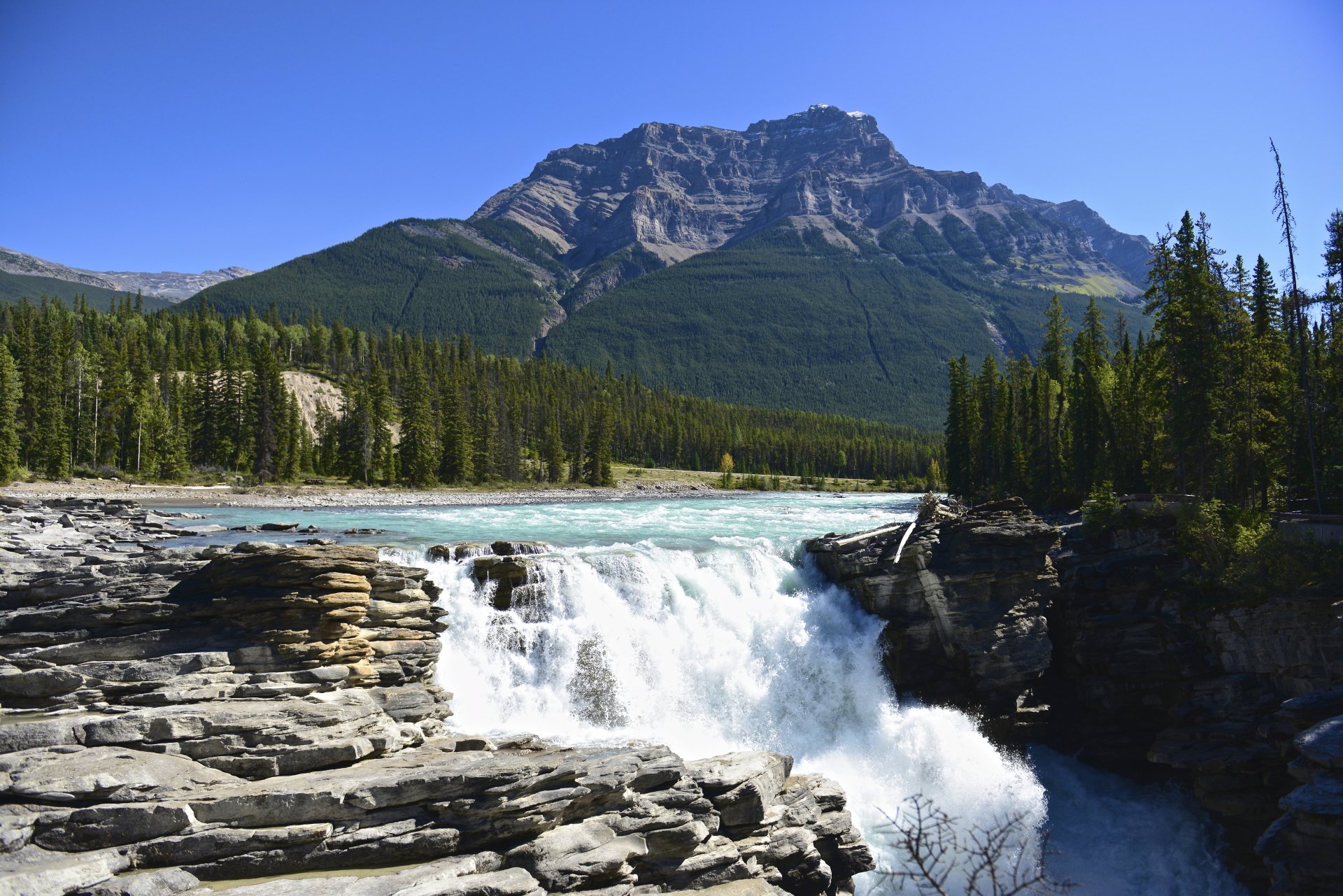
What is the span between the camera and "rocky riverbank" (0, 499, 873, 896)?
11.0 meters

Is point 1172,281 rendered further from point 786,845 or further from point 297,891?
point 297,891

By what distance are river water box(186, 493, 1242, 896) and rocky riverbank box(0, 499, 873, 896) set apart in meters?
3.01

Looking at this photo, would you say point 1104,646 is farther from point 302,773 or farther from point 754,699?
point 302,773

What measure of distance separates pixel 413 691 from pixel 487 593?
5384mm

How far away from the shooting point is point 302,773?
541 inches

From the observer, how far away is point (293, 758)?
1384 cm

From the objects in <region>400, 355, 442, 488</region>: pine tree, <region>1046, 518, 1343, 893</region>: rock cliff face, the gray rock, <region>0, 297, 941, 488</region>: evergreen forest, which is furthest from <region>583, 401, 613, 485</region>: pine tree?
the gray rock

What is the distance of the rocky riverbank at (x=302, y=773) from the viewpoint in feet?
36.2

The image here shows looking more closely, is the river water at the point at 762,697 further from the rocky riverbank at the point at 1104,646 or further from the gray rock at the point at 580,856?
the gray rock at the point at 580,856

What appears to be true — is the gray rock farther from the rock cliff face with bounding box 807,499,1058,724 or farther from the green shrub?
the green shrub

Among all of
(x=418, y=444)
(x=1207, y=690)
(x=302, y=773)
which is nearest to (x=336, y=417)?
(x=418, y=444)

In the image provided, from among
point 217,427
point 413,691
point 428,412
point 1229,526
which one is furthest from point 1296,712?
point 217,427

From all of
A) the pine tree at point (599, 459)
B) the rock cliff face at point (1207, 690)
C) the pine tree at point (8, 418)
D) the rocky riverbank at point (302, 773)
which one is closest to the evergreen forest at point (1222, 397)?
the rock cliff face at point (1207, 690)

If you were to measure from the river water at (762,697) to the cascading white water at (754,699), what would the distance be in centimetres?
5
